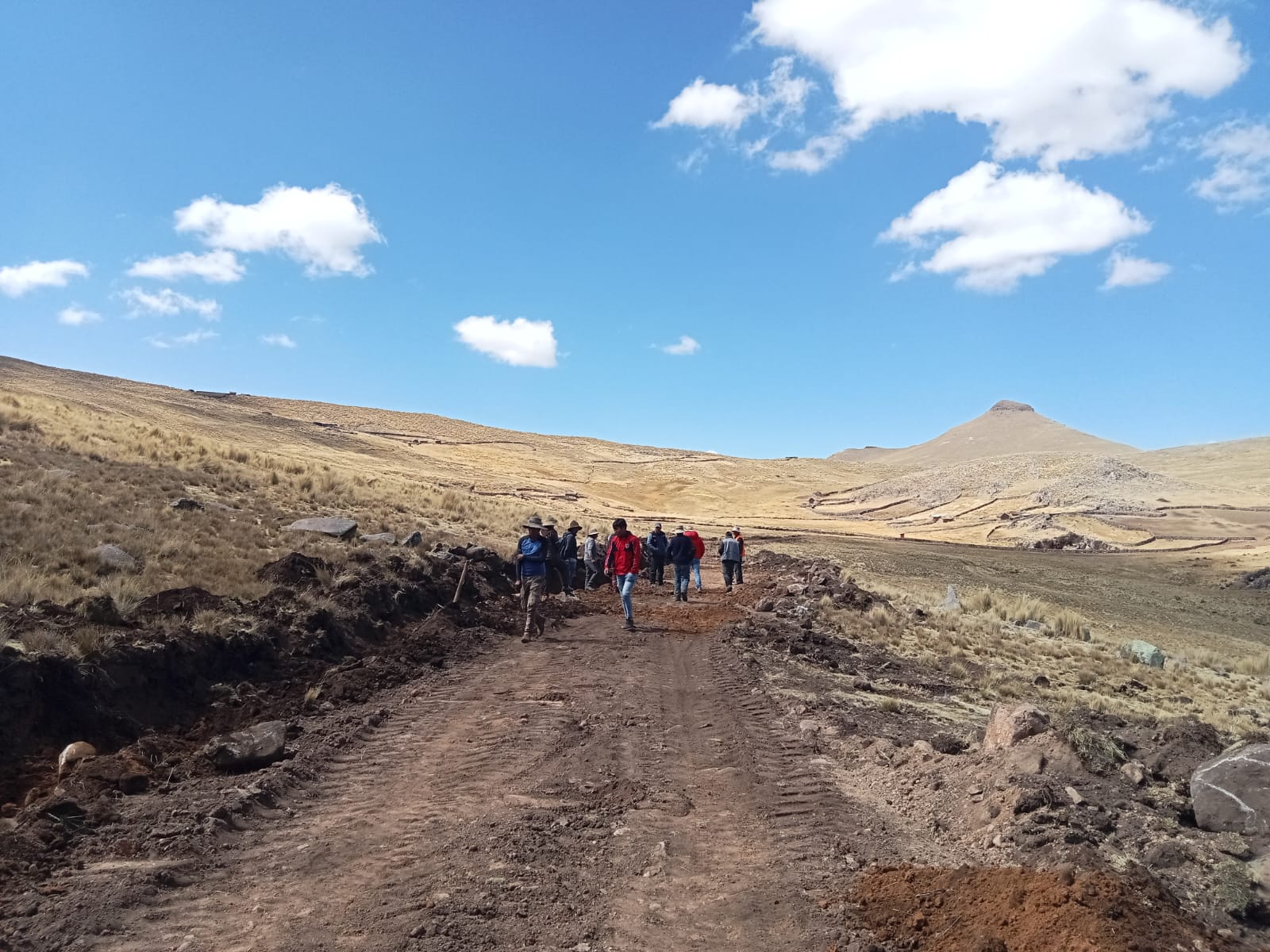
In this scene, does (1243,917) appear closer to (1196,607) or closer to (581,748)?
(581,748)

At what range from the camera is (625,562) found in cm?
1545

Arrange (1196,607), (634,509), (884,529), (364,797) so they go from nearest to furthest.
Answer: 1. (364,797)
2. (1196,607)
3. (884,529)
4. (634,509)

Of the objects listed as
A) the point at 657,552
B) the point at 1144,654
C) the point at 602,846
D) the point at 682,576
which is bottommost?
the point at 1144,654

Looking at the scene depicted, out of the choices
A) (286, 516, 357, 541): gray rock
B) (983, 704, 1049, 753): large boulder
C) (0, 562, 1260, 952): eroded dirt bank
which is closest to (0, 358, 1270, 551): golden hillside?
(286, 516, 357, 541): gray rock

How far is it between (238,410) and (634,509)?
50974 mm

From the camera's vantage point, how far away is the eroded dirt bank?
4.30 meters

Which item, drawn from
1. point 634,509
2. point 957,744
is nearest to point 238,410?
point 634,509

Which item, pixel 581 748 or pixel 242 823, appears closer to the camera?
pixel 242 823

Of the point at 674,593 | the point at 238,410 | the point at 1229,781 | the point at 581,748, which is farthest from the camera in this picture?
the point at 238,410

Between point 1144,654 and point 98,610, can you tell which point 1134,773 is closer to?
point 98,610

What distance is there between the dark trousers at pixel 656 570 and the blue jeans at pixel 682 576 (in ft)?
10.2

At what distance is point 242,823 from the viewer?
5656 millimetres

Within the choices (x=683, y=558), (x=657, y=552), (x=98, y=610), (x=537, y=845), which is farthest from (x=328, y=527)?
(x=537, y=845)

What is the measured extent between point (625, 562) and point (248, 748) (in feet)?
30.1
